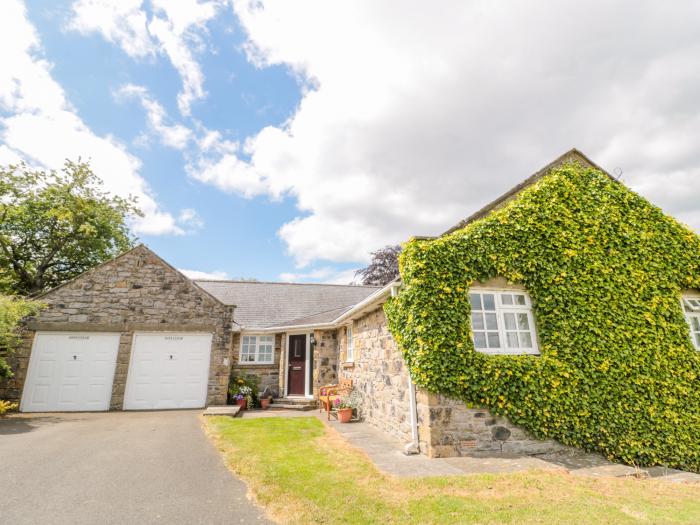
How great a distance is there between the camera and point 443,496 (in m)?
4.36

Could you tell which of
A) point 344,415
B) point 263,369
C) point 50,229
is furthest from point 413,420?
point 50,229

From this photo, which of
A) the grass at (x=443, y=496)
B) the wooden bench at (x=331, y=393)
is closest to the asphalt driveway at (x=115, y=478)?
the grass at (x=443, y=496)

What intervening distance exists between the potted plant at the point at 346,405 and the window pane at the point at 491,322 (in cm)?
500

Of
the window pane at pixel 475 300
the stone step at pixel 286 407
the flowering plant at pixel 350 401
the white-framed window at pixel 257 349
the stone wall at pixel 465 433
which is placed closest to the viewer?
the stone wall at pixel 465 433

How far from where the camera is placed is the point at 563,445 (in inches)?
257

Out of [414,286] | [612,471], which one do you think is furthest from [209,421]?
[612,471]

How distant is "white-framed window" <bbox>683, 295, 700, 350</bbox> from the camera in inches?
325

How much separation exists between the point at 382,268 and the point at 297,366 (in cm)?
1545

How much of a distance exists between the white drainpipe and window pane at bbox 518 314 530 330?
260 cm

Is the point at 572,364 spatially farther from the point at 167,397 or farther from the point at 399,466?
the point at 167,397

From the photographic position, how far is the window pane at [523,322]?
7.17 metres

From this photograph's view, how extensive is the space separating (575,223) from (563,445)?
189 inches

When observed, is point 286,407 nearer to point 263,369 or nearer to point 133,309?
point 263,369

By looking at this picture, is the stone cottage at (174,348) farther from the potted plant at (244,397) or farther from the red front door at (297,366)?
the potted plant at (244,397)
